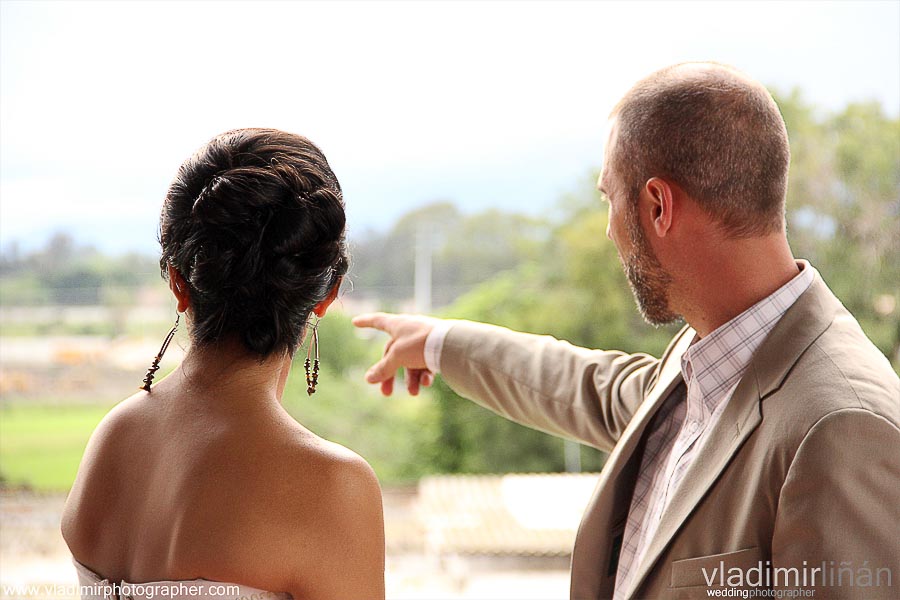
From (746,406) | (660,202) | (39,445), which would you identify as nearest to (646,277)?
(660,202)

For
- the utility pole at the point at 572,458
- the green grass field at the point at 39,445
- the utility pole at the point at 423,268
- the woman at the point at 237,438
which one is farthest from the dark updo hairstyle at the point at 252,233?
the utility pole at the point at 572,458

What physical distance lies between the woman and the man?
405 mm

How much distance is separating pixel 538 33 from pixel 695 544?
3.21 meters

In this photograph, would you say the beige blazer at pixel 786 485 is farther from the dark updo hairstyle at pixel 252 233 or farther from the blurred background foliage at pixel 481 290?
the blurred background foliage at pixel 481 290

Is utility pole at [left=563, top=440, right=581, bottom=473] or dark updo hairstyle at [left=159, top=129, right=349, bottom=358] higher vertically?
dark updo hairstyle at [left=159, top=129, right=349, bottom=358]

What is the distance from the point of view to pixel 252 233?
81cm

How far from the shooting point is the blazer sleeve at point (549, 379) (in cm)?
138

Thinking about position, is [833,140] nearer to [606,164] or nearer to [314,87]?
[314,87]

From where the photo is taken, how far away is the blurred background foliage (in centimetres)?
376

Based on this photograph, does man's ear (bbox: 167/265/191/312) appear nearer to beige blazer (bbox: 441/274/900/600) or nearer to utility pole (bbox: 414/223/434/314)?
beige blazer (bbox: 441/274/900/600)

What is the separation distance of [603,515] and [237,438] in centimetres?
59

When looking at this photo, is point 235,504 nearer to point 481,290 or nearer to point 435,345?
point 435,345

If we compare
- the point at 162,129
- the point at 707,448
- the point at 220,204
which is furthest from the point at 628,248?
the point at 162,129

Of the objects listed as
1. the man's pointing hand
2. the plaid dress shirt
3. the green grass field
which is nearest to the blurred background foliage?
the green grass field
